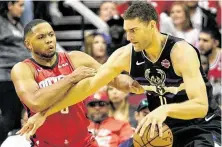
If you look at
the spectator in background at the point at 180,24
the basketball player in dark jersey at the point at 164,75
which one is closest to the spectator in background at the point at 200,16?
the spectator in background at the point at 180,24

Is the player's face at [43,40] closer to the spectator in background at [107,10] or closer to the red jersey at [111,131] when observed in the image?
the red jersey at [111,131]

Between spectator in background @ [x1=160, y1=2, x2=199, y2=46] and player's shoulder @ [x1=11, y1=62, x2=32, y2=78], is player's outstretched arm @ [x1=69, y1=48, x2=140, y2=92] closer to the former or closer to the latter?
player's shoulder @ [x1=11, y1=62, x2=32, y2=78]

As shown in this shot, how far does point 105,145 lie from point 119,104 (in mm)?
864

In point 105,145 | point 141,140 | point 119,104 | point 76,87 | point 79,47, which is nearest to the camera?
point 141,140

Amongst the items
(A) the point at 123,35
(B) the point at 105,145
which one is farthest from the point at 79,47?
Answer: (B) the point at 105,145

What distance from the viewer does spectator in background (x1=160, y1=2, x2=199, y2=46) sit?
29.3 feet

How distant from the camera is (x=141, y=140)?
208 inches

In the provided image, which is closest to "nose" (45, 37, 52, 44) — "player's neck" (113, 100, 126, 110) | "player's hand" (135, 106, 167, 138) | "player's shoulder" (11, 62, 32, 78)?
"player's shoulder" (11, 62, 32, 78)

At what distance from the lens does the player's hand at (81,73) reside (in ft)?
18.7

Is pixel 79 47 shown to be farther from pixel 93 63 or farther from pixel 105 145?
pixel 93 63

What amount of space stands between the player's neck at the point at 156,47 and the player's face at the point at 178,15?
3.45 meters

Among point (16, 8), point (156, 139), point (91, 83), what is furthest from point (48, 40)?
point (16, 8)

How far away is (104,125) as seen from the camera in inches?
309

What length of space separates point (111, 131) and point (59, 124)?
71.8 inches
